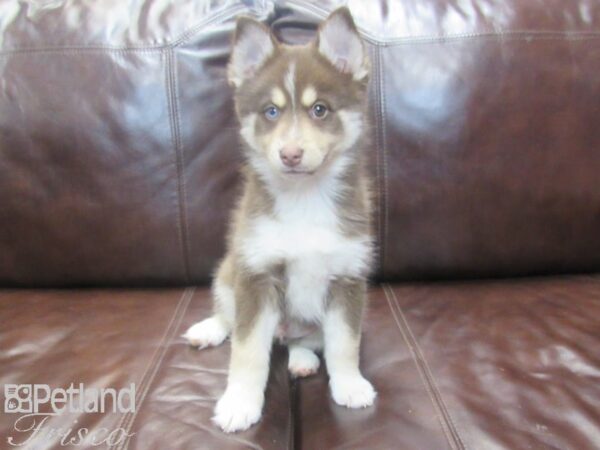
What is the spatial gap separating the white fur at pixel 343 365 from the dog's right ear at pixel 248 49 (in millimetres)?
779

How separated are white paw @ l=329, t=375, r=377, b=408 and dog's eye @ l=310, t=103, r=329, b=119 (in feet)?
2.46

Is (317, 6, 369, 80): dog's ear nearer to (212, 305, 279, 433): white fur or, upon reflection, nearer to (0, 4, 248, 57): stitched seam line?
(0, 4, 248, 57): stitched seam line

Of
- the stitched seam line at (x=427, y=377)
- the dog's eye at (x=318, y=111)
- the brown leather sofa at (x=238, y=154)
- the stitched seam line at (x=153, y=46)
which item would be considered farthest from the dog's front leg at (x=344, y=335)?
the stitched seam line at (x=153, y=46)

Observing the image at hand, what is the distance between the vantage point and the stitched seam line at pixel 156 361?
1.38m

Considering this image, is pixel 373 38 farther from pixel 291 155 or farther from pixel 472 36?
pixel 291 155

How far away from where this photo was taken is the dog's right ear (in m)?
1.61

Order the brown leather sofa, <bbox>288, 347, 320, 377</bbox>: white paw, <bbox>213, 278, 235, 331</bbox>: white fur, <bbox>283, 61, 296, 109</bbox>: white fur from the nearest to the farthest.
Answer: <bbox>283, 61, 296, 109</bbox>: white fur < <bbox>288, 347, 320, 377</bbox>: white paw < <bbox>213, 278, 235, 331</bbox>: white fur < the brown leather sofa

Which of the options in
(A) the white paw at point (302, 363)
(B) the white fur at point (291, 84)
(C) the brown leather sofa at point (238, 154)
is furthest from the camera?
(C) the brown leather sofa at point (238, 154)

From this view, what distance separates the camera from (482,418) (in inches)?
54.4

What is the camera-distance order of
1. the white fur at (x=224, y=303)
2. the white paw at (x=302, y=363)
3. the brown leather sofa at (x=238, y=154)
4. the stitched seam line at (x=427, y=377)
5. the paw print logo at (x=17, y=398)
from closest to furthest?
the stitched seam line at (x=427, y=377)
the paw print logo at (x=17, y=398)
the white paw at (x=302, y=363)
the white fur at (x=224, y=303)
the brown leather sofa at (x=238, y=154)

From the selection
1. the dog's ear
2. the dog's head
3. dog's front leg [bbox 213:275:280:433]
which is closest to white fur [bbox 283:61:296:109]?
the dog's head

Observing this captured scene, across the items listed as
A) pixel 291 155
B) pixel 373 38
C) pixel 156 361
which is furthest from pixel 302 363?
pixel 373 38

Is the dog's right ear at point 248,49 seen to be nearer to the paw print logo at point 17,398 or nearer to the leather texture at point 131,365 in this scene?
the leather texture at point 131,365

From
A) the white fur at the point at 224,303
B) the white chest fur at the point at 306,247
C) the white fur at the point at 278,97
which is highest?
the white fur at the point at 278,97
